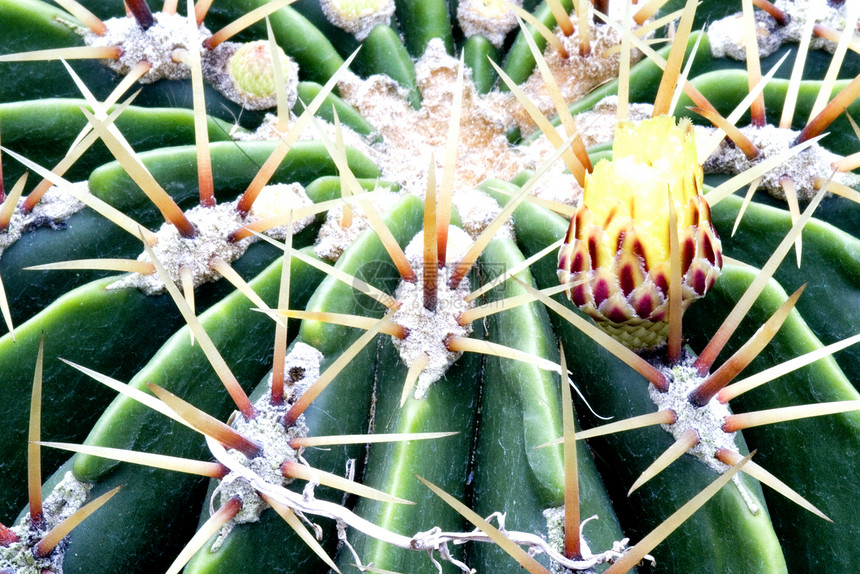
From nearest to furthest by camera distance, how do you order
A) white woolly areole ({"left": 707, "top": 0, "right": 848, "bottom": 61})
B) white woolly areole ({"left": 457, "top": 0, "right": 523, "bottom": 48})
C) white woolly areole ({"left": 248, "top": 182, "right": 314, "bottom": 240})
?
1. white woolly areole ({"left": 248, "top": 182, "right": 314, "bottom": 240})
2. white woolly areole ({"left": 707, "top": 0, "right": 848, "bottom": 61})
3. white woolly areole ({"left": 457, "top": 0, "right": 523, "bottom": 48})

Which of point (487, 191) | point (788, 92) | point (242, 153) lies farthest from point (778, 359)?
point (242, 153)

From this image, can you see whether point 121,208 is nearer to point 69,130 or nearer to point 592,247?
point 69,130

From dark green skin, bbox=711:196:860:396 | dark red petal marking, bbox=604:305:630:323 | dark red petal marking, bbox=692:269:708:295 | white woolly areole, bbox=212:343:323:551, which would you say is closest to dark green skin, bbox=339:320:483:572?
white woolly areole, bbox=212:343:323:551

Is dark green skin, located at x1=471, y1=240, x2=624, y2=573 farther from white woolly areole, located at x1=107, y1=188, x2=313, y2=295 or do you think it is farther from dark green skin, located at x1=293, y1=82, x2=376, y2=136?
dark green skin, located at x1=293, y1=82, x2=376, y2=136

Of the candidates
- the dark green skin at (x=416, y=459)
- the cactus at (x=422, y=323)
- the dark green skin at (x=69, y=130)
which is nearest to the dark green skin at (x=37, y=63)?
the cactus at (x=422, y=323)

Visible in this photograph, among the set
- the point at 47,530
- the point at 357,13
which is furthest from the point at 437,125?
the point at 47,530

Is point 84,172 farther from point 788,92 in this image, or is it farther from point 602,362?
point 788,92
